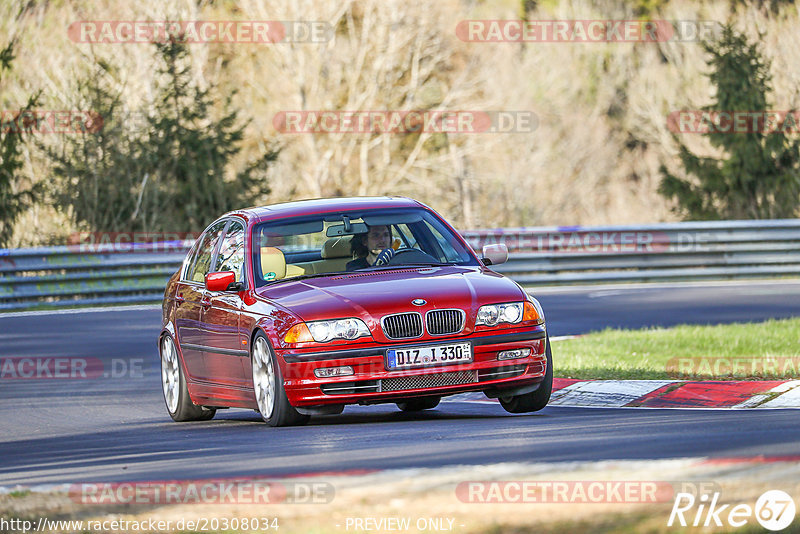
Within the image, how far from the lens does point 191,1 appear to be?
4372 centimetres

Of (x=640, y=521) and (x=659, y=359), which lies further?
(x=659, y=359)

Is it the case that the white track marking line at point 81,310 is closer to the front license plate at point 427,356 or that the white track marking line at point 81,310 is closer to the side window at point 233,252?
the side window at point 233,252

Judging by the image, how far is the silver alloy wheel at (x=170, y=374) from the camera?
38.5 feet

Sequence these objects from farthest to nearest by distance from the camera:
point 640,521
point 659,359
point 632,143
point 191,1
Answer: point 632,143 < point 191,1 < point 659,359 < point 640,521

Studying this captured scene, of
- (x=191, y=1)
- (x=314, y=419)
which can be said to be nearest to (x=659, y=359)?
(x=314, y=419)

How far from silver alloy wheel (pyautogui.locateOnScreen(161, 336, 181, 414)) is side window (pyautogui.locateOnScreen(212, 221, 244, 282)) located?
89 centimetres

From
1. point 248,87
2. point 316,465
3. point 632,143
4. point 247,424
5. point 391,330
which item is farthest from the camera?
point 632,143

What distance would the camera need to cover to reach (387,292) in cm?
980

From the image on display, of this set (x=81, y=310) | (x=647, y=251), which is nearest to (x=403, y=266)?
(x=81, y=310)

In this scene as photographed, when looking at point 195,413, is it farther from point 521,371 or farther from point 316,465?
point 316,465

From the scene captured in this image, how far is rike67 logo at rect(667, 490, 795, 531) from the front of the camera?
5484 millimetres

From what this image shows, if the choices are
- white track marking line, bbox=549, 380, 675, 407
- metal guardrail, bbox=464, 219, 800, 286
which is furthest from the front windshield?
metal guardrail, bbox=464, 219, 800, 286

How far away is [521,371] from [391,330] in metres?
1.00

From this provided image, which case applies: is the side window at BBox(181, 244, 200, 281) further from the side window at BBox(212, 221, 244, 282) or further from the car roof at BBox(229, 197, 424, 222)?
the car roof at BBox(229, 197, 424, 222)
